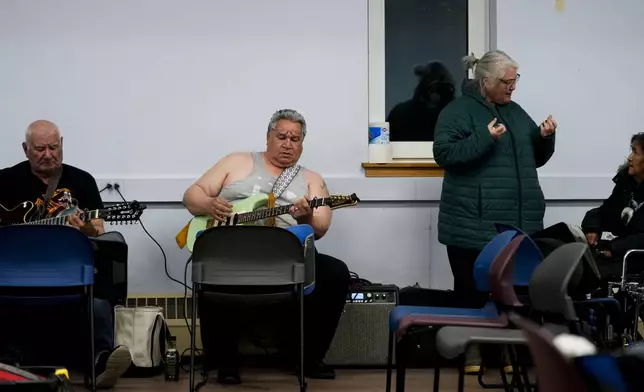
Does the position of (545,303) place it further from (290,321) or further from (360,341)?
(360,341)

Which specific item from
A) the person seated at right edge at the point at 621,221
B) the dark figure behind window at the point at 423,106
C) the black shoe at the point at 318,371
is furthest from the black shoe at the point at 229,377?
the person seated at right edge at the point at 621,221

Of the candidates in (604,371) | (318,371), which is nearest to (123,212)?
(318,371)

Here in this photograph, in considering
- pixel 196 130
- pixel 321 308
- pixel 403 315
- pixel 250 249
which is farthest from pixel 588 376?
pixel 196 130

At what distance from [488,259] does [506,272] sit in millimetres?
250

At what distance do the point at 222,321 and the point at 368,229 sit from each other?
107cm

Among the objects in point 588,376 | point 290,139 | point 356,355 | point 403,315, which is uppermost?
point 290,139

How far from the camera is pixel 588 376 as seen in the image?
5.12 ft

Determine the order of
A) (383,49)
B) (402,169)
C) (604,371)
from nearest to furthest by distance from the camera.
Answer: (604,371)
(402,169)
(383,49)

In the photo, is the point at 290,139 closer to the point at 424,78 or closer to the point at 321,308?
the point at 321,308

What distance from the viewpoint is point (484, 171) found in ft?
14.2

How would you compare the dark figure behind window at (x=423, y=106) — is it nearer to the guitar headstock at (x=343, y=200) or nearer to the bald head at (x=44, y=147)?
the guitar headstock at (x=343, y=200)

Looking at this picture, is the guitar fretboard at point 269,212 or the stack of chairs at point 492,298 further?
the guitar fretboard at point 269,212

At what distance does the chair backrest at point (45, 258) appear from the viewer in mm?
3891

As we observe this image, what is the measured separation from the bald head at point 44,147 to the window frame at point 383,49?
170cm
